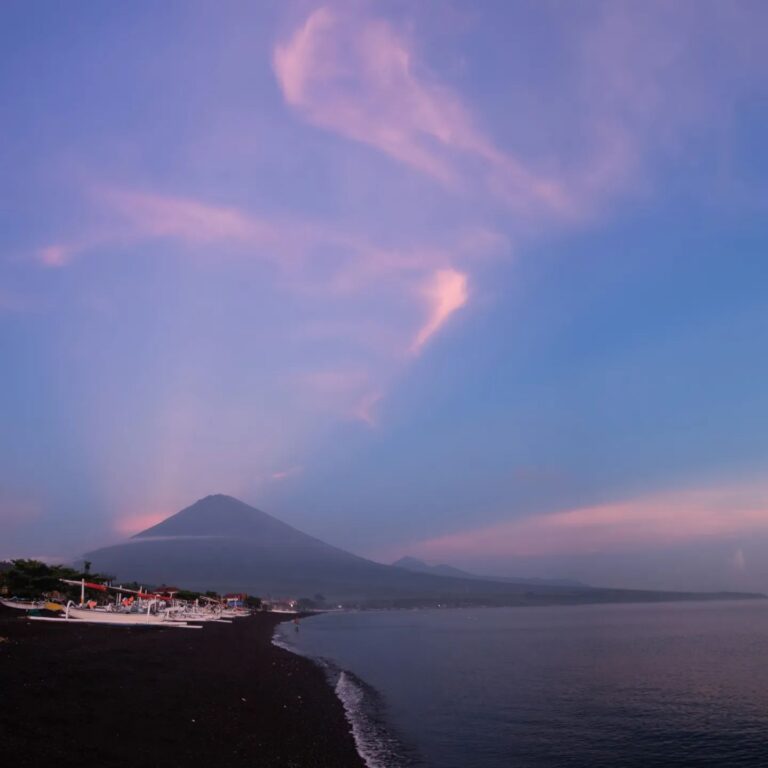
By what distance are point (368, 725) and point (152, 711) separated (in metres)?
10.4

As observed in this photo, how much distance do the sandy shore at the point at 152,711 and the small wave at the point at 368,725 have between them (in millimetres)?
639

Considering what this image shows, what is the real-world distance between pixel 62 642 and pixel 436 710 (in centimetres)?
1965

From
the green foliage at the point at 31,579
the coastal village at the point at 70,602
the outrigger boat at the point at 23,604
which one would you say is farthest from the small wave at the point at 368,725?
the green foliage at the point at 31,579

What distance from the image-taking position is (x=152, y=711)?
65.4 ft

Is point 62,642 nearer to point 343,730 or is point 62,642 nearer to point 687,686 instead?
point 343,730

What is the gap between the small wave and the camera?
21.3 m

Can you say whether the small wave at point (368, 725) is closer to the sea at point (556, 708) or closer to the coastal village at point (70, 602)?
the sea at point (556, 708)

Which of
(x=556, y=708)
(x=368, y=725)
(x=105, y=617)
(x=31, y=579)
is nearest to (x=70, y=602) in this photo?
(x=105, y=617)

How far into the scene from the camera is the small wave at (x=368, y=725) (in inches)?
837

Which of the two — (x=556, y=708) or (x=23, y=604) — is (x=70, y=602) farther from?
(x=556, y=708)

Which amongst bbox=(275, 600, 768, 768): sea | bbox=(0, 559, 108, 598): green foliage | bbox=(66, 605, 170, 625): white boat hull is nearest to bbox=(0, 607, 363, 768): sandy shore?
bbox=(275, 600, 768, 768): sea

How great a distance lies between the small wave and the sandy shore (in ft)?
2.10

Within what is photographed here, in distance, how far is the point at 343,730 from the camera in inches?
963

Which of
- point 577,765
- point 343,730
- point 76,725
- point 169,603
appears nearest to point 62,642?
point 343,730
